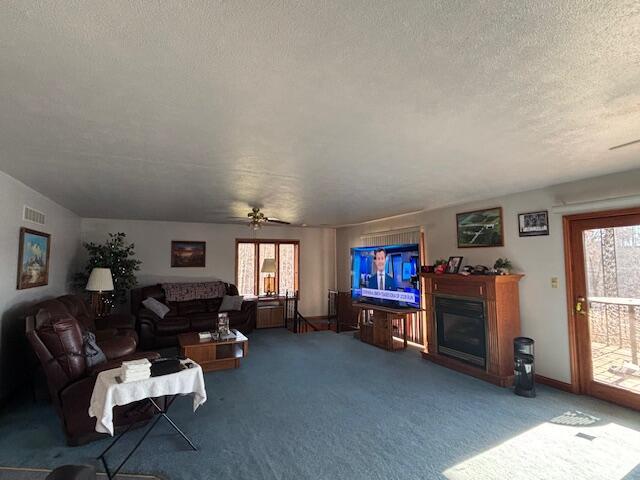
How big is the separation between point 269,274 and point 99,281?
3529 mm

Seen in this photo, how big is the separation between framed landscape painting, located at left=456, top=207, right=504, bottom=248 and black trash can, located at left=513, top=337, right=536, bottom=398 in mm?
1383

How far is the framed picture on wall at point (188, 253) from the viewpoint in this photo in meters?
6.96

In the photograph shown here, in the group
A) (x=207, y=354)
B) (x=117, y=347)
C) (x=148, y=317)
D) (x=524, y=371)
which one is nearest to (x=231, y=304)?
(x=148, y=317)

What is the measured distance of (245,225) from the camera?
7.47m

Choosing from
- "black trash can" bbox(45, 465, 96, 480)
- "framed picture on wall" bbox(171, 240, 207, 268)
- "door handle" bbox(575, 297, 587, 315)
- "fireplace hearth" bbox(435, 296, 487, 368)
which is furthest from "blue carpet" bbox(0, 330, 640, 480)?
"framed picture on wall" bbox(171, 240, 207, 268)

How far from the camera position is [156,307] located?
18.8 feet

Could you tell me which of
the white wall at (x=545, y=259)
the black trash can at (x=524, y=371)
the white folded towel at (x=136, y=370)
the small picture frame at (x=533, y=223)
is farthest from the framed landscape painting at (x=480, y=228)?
the white folded towel at (x=136, y=370)

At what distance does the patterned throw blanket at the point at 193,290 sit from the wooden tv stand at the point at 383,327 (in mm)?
2987

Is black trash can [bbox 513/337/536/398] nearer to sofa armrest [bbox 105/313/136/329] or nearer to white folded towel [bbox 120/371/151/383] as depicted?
white folded towel [bbox 120/371/151/383]

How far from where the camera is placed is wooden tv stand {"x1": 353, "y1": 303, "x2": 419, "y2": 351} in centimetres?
544

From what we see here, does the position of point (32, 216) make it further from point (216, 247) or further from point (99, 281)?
point (216, 247)

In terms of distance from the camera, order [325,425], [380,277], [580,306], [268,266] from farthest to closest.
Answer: [268,266]
[380,277]
[580,306]
[325,425]

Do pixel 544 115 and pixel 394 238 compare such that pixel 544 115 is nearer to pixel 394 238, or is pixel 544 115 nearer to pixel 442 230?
pixel 442 230

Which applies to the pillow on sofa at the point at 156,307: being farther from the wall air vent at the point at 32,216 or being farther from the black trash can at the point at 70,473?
the black trash can at the point at 70,473
